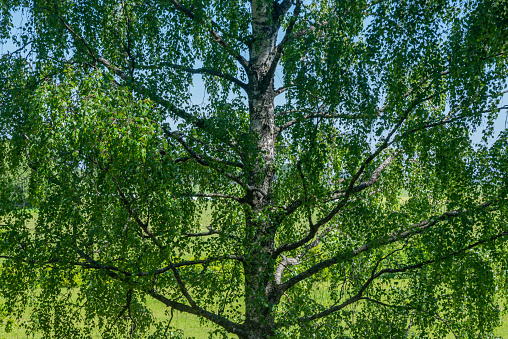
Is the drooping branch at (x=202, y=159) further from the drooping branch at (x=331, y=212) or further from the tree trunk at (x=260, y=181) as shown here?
the drooping branch at (x=331, y=212)

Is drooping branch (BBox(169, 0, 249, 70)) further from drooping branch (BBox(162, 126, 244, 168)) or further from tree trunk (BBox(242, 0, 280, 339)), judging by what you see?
drooping branch (BBox(162, 126, 244, 168))

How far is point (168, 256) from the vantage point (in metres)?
6.56

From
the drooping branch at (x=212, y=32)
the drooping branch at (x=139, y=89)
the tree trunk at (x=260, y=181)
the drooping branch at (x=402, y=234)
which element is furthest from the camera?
the tree trunk at (x=260, y=181)

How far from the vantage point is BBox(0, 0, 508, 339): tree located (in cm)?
648

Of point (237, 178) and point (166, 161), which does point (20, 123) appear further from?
point (237, 178)

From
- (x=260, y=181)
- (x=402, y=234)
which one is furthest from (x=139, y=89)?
(x=402, y=234)

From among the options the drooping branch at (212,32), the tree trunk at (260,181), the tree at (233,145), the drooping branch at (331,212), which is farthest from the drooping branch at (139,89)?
the drooping branch at (331,212)

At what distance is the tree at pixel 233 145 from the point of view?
21.2 ft

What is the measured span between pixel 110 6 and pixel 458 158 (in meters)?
6.30

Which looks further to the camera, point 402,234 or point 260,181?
point 260,181

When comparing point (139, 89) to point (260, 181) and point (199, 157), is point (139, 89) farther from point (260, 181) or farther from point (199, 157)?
point (260, 181)

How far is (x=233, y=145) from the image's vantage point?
787cm

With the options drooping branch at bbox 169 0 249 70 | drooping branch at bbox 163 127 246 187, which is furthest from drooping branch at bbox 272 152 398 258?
drooping branch at bbox 169 0 249 70

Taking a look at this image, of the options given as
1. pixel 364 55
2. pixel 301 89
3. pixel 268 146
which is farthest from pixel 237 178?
pixel 364 55
